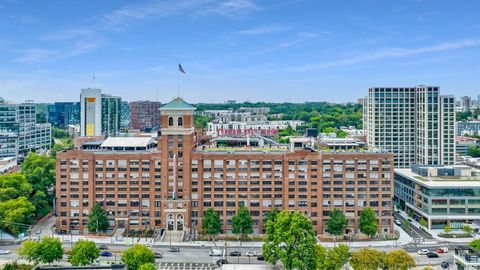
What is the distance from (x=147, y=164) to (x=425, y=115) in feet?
310

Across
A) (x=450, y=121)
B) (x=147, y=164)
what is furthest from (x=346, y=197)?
(x=450, y=121)

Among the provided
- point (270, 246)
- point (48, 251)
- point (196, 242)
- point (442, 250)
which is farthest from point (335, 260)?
Result: point (48, 251)

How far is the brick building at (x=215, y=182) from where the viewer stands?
114812mm

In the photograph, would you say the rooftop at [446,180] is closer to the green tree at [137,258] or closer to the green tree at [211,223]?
the green tree at [211,223]

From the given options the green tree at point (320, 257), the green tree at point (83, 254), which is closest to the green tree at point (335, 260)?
the green tree at point (320, 257)

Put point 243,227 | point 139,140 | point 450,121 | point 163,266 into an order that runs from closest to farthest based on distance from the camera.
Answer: point 163,266
point 243,227
point 139,140
point 450,121

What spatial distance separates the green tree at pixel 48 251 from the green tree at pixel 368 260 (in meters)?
47.3

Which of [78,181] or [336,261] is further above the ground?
[78,181]

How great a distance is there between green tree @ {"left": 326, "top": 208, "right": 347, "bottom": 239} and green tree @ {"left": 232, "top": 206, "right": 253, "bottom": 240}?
16.5 metres

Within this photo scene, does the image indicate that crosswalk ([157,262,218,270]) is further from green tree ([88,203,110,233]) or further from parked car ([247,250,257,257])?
green tree ([88,203,110,233])

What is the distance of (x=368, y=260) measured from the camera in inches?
3059

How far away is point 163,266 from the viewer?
9138 centimetres

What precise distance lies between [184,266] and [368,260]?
32.0 metres

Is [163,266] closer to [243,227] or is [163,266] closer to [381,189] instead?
[243,227]
